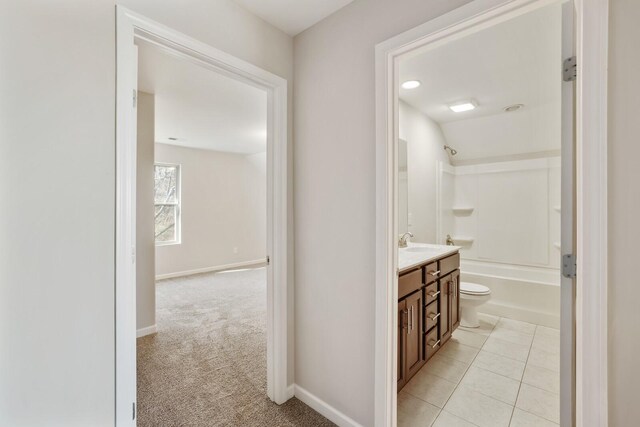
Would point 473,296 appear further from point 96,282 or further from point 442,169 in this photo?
point 96,282

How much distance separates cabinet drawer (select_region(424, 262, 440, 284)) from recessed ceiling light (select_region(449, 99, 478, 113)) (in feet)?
6.38

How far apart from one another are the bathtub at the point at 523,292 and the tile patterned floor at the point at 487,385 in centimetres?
34

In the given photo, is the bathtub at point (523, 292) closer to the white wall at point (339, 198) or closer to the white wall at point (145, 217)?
the white wall at point (339, 198)

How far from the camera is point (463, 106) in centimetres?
332

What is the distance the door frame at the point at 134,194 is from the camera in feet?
4.18

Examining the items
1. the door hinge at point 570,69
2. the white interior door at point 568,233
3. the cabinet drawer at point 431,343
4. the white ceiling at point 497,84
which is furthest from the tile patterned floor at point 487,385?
the white ceiling at point 497,84

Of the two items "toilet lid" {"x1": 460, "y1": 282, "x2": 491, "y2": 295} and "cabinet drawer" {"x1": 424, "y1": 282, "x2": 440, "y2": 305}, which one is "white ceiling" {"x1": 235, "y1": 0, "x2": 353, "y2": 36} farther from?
"toilet lid" {"x1": 460, "y1": 282, "x2": 491, "y2": 295}

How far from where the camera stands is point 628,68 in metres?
0.95

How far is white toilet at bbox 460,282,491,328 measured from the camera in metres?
3.10

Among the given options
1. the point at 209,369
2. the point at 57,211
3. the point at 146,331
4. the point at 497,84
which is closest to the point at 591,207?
the point at 57,211

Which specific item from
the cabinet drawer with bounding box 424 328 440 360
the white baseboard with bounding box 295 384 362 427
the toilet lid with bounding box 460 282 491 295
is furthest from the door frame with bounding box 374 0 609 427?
the toilet lid with bounding box 460 282 491 295

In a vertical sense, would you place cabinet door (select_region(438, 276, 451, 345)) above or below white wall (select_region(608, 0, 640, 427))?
below

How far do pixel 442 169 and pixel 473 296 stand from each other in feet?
5.63

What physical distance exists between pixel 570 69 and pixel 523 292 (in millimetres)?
3157
